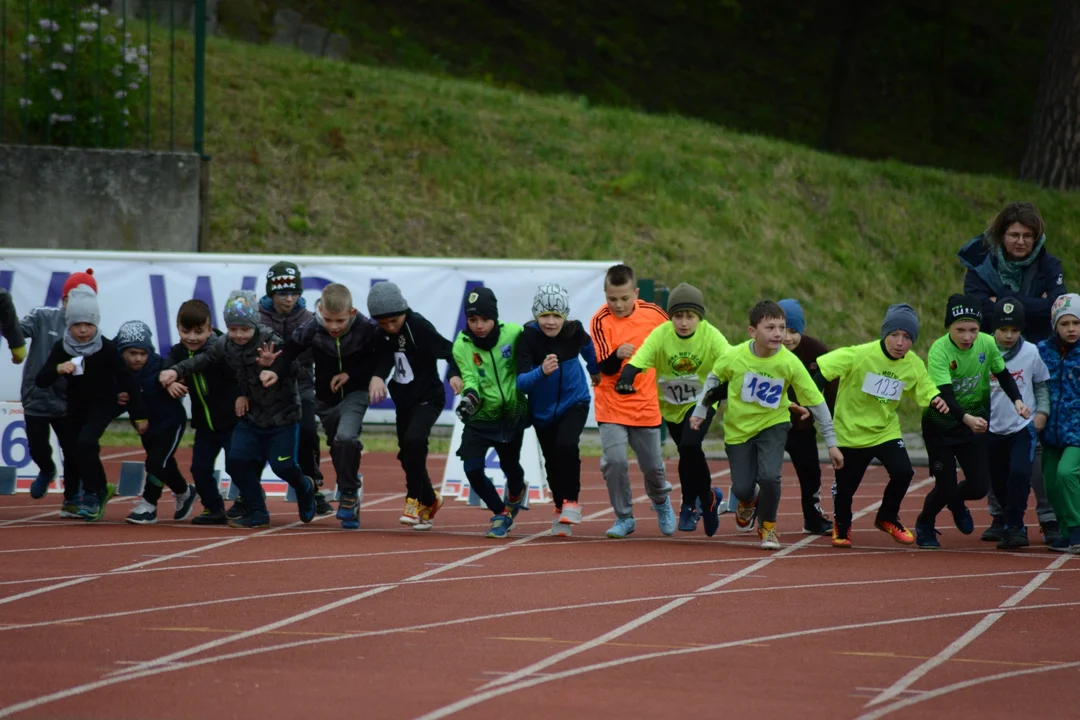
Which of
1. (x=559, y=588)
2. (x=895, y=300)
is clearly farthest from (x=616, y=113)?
(x=559, y=588)

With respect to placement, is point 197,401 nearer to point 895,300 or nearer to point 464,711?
point 464,711

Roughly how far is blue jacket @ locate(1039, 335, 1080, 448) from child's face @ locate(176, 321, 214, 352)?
5.85 meters

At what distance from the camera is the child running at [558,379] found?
35.1ft


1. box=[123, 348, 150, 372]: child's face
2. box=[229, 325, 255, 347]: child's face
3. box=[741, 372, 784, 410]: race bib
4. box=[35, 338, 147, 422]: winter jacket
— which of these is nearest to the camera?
box=[741, 372, 784, 410]: race bib

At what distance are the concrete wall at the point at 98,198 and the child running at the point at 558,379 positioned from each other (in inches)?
378

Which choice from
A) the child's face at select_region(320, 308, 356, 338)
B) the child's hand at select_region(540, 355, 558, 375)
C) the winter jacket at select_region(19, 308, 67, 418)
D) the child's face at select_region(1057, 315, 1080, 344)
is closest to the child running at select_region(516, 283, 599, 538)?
the child's hand at select_region(540, 355, 558, 375)

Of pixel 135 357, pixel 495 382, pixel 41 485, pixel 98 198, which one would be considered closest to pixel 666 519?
pixel 495 382

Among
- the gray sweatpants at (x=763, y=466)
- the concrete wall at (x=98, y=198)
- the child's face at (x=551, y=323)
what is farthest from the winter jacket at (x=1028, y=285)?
the concrete wall at (x=98, y=198)

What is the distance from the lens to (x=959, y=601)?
8.68 meters

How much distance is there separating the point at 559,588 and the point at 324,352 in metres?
3.15

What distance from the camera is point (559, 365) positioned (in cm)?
1075

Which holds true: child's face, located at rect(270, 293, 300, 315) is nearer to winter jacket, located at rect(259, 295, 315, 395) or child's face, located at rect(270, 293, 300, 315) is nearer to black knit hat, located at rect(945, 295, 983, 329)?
winter jacket, located at rect(259, 295, 315, 395)

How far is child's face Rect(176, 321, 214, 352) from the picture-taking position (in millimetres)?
11352

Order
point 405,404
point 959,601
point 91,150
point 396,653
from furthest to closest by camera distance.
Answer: point 91,150
point 405,404
point 959,601
point 396,653
